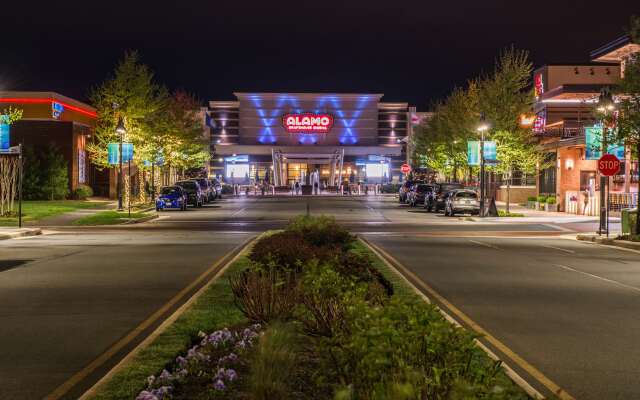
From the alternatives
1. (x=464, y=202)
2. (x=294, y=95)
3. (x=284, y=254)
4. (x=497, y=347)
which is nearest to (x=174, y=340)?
(x=497, y=347)

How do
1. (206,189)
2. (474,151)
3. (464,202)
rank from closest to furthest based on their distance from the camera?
(464,202), (474,151), (206,189)

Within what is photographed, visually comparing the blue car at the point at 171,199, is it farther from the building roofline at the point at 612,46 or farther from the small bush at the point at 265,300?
the small bush at the point at 265,300

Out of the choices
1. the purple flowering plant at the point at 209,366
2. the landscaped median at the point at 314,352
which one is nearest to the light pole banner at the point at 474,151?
the landscaped median at the point at 314,352

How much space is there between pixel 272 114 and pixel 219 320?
115443 millimetres

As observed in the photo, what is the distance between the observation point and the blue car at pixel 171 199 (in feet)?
177

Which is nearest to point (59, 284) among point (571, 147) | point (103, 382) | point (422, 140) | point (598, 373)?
point (103, 382)

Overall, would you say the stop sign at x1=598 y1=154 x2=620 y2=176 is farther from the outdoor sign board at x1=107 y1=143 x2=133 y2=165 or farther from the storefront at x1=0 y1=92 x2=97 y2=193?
the storefront at x1=0 y1=92 x2=97 y2=193

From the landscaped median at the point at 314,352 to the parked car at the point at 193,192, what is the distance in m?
46.6

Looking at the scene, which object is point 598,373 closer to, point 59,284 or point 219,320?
point 219,320

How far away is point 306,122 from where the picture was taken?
118m

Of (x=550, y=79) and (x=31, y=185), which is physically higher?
(x=550, y=79)

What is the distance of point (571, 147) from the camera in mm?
54188

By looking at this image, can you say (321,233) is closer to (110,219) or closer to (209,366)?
(209,366)

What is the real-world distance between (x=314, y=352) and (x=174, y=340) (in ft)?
8.06
